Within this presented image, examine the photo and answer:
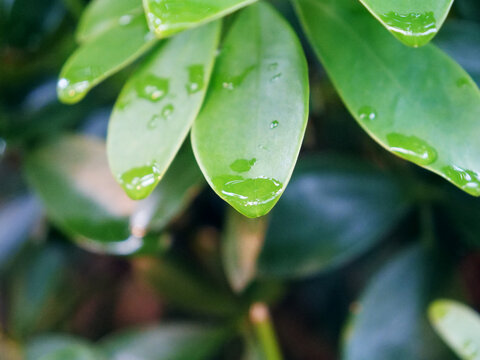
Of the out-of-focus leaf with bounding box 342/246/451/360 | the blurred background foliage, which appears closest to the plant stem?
the blurred background foliage

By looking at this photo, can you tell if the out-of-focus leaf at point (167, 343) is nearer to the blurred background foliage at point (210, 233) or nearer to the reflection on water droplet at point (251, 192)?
the blurred background foliage at point (210, 233)

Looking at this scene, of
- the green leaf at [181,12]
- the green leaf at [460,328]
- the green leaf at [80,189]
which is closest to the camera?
the green leaf at [181,12]

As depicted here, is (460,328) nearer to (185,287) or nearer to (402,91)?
(402,91)

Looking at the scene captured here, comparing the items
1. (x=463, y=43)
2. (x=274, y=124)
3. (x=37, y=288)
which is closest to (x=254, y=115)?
(x=274, y=124)

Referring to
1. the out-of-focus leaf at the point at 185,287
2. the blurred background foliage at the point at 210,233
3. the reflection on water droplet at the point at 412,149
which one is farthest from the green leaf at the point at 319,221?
the reflection on water droplet at the point at 412,149

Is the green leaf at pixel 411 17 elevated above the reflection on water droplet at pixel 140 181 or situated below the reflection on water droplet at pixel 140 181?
above
